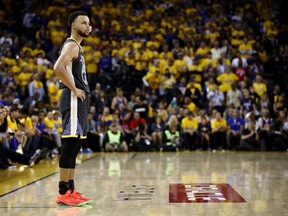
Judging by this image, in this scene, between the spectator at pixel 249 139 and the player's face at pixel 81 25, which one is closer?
the player's face at pixel 81 25

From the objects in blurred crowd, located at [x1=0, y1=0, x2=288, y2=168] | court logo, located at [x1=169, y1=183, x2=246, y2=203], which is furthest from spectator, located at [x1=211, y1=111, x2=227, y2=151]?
court logo, located at [x1=169, y1=183, x2=246, y2=203]

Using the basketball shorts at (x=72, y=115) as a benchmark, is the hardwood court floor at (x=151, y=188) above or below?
below

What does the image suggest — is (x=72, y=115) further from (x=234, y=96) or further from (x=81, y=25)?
(x=234, y=96)

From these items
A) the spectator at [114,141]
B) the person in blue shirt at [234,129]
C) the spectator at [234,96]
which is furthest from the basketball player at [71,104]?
the spectator at [234,96]

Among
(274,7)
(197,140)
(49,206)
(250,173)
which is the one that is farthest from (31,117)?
(274,7)

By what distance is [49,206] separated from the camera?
5230 millimetres

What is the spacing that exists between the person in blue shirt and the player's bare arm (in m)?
9.83

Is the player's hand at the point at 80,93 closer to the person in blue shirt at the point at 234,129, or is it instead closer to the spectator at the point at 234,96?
the person in blue shirt at the point at 234,129

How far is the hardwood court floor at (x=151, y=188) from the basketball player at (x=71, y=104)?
8.6 inches

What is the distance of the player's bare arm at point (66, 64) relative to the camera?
523cm

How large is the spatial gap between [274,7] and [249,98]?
6318 mm

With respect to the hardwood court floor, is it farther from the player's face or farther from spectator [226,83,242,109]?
spectator [226,83,242,109]

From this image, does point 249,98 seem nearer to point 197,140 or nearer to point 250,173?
point 197,140

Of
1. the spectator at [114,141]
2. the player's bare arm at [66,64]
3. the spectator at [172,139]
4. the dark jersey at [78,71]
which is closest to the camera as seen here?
the player's bare arm at [66,64]
